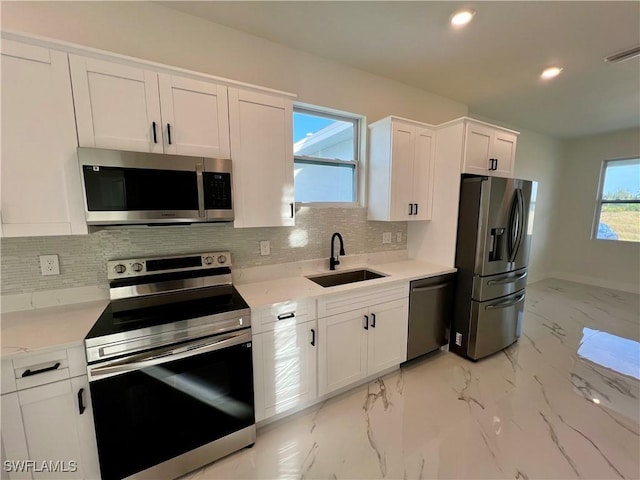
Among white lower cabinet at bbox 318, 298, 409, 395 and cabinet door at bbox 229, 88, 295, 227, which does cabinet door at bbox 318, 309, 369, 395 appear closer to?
white lower cabinet at bbox 318, 298, 409, 395

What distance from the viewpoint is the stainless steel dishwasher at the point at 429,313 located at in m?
2.46

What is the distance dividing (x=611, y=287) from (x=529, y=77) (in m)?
4.74

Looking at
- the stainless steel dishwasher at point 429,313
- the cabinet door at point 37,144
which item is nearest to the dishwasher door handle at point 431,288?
the stainless steel dishwasher at point 429,313

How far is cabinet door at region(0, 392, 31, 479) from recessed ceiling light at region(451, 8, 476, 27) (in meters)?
3.26

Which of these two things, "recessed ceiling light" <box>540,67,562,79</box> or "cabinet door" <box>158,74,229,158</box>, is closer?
"cabinet door" <box>158,74,229,158</box>

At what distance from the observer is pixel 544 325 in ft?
11.5

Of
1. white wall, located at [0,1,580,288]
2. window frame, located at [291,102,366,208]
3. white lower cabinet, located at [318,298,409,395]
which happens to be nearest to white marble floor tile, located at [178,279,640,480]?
white lower cabinet, located at [318,298,409,395]

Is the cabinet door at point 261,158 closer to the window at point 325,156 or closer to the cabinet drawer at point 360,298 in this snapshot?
the window at point 325,156

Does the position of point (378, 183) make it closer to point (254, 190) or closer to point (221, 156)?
point (254, 190)

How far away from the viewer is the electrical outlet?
1557 mm

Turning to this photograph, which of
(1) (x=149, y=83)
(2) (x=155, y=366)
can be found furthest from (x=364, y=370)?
(1) (x=149, y=83)

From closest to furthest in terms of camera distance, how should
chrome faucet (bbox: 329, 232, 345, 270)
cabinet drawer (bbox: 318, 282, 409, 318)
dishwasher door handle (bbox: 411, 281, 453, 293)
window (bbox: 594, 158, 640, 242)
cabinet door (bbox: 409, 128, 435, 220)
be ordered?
1. cabinet drawer (bbox: 318, 282, 409, 318)
2. dishwasher door handle (bbox: 411, 281, 453, 293)
3. chrome faucet (bbox: 329, 232, 345, 270)
4. cabinet door (bbox: 409, 128, 435, 220)
5. window (bbox: 594, 158, 640, 242)

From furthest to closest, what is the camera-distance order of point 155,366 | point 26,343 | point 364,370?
point 364,370 → point 155,366 → point 26,343

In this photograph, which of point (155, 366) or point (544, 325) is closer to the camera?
point (155, 366)
